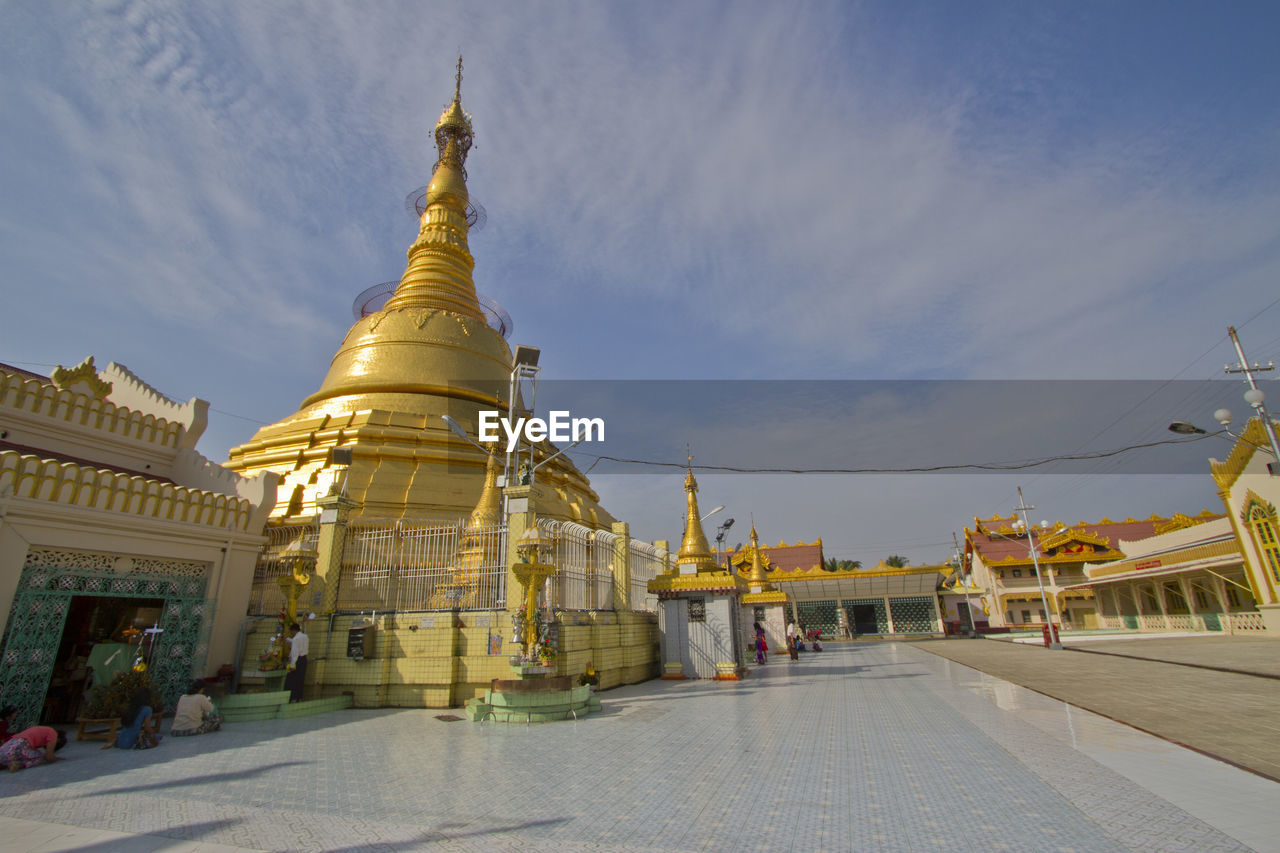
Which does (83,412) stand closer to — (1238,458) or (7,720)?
(7,720)

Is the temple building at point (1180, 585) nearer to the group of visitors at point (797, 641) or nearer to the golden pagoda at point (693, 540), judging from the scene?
the group of visitors at point (797, 641)

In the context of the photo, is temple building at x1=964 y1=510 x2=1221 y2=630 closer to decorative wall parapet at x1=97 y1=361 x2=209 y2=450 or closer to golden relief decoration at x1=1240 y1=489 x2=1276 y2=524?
golden relief decoration at x1=1240 y1=489 x2=1276 y2=524

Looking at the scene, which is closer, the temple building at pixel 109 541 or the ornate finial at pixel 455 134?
the temple building at pixel 109 541

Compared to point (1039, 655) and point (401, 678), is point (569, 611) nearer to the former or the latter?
point (401, 678)

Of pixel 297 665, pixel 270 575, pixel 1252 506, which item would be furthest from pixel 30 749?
pixel 1252 506

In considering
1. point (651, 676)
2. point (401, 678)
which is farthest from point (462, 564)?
point (651, 676)

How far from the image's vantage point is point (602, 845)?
4113mm

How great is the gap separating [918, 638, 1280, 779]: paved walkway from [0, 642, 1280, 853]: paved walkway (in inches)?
23.4

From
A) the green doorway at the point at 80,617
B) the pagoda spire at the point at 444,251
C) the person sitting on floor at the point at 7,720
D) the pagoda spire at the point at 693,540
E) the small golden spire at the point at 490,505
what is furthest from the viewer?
the pagoda spire at the point at 444,251

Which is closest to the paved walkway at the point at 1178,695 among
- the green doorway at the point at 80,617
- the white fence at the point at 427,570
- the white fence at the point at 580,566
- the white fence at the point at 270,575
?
the white fence at the point at 580,566

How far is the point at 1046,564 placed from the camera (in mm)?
37188

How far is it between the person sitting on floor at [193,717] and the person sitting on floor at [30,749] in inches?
56.2

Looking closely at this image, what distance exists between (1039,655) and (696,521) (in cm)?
1138

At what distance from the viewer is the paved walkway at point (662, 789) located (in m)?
4.25
